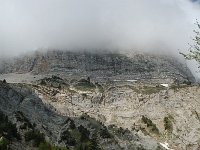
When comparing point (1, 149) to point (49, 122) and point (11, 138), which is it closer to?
point (11, 138)

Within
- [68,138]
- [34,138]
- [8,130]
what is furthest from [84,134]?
[8,130]

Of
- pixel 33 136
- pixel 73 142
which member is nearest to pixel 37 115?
pixel 73 142

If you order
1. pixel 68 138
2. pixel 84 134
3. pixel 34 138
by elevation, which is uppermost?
pixel 34 138

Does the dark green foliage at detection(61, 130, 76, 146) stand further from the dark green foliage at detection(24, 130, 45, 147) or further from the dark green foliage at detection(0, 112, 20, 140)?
the dark green foliage at detection(0, 112, 20, 140)

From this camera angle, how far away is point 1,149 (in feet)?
309

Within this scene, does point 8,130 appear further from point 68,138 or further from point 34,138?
point 68,138

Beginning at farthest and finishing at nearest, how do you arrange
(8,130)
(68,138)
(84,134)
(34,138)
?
(84,134), (68,138), (34,138), (8,130)

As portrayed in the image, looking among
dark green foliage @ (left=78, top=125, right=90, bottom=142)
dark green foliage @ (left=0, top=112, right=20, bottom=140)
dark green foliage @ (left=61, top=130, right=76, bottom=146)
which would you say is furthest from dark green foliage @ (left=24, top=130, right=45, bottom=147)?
dark green foliage @ (left=78, top=125, right=90, bottom=142)

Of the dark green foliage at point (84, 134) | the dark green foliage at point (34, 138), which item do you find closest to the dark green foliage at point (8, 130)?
the dark green foliage at point (34, 138)

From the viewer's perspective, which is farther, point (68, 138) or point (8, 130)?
point (68, 138)

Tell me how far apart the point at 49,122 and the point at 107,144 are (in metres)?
25.6

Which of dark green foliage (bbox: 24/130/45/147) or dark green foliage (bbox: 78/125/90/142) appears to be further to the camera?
dark green foliage (bbox: 78/125/90/142)

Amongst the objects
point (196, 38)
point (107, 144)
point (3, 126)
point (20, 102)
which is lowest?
point (107, 144)

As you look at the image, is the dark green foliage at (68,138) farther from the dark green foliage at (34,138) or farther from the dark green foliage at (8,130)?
the dark green foliage at (8,130)
